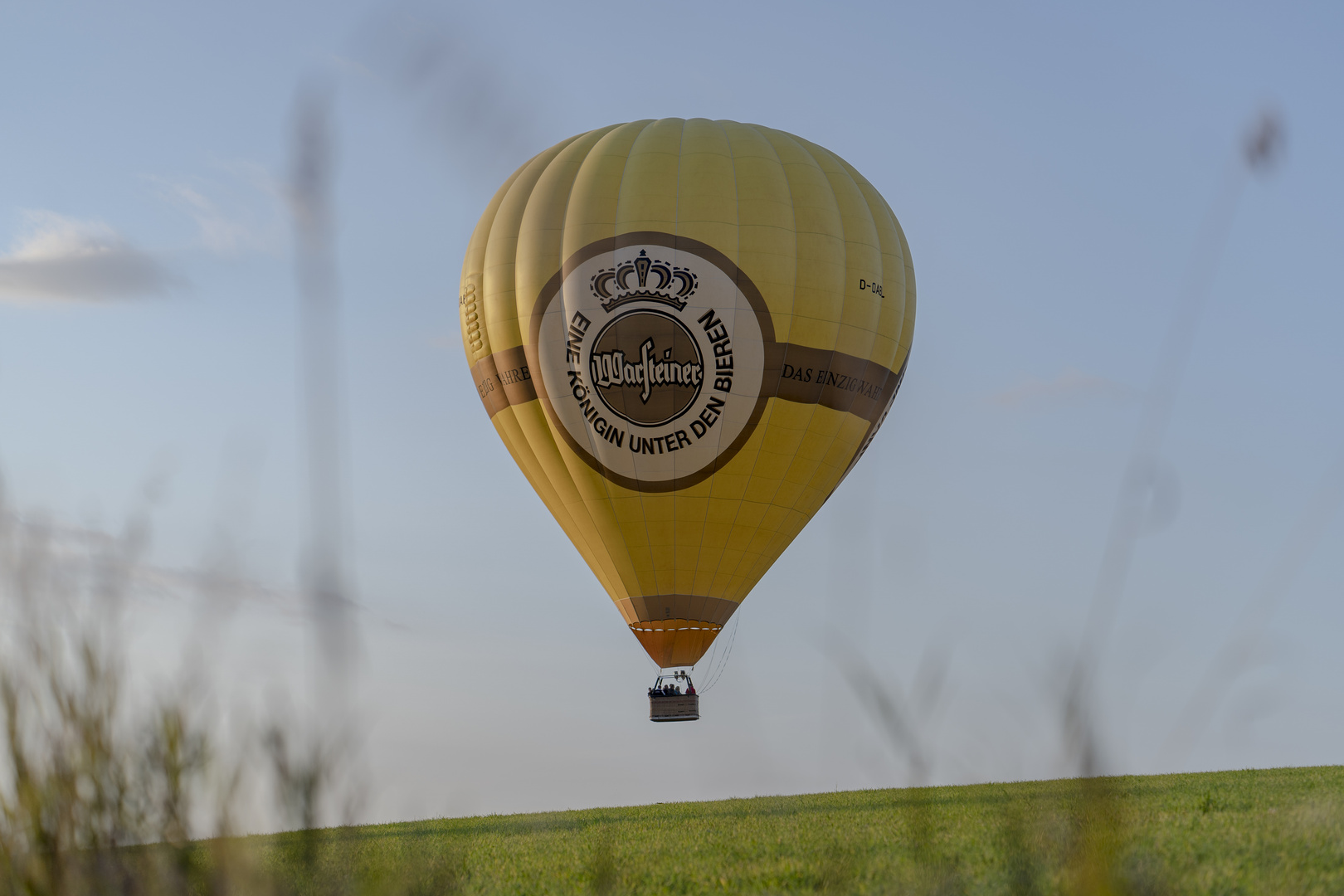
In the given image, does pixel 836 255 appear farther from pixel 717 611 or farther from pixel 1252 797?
pixel 1252 797

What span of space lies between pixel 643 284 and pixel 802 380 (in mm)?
3904

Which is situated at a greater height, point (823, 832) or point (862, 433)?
point (862, 433)

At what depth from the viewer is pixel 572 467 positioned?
24562 millimetres

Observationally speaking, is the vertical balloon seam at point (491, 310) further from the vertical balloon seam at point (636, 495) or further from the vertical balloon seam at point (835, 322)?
the vertical balloon seam at point (835, 322)

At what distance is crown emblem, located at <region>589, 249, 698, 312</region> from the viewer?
75.9 ft

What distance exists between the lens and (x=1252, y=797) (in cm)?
1462

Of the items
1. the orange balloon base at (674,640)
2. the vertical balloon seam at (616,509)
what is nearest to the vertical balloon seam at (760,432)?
the orange balloon base at (674,640)

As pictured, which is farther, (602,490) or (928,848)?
(602,490)

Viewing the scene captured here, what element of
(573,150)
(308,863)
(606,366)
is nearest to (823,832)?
(308,863)

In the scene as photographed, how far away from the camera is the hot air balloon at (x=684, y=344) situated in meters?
23.3

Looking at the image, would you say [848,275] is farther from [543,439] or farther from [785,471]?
[543,439]

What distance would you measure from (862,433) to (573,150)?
30.2 ft

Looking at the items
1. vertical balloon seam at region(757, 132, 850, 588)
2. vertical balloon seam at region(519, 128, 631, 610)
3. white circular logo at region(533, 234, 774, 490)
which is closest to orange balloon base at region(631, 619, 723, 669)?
vertical balloon seam at region(519, 128, 631, 610)

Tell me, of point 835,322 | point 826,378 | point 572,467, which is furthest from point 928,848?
point 572,467
